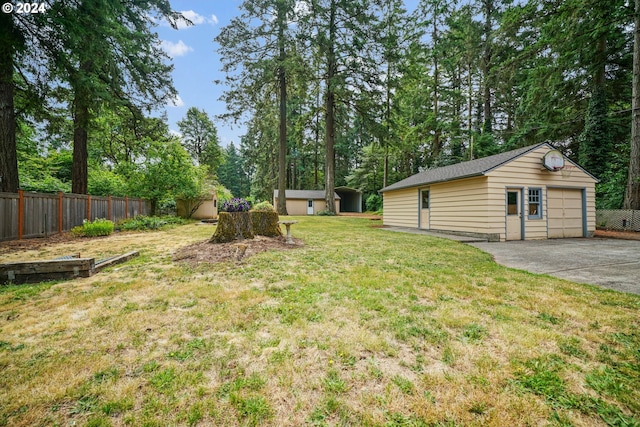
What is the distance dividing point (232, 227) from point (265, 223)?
1.09 metres

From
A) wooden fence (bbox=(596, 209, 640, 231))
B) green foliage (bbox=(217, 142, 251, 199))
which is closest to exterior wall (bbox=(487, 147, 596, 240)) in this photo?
wooden fence (bbox=(596, 209, 640, 231))

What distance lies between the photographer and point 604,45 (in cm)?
1228

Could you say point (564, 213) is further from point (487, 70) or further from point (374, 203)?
point (374, 203)

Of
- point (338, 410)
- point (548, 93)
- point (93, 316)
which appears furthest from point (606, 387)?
point (548, 93)

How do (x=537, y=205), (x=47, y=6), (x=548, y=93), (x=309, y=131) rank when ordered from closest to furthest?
1. (x=47, y=6)
2. (x=537, y=205)
3. (x=548, y=93)
4. (x=309, y=131)

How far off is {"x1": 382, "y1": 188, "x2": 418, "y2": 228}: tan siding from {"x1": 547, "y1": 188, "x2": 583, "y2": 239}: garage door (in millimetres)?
4745

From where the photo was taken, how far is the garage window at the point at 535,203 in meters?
8.65

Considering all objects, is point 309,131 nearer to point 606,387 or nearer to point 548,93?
point 548,93

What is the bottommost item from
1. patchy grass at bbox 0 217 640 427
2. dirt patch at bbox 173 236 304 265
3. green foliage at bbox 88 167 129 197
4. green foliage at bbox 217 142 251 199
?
patchy grass at bbox 0 217 640 427

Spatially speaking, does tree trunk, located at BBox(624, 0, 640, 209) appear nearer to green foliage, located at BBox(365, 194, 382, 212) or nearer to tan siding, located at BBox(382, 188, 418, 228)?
tan siding, located at BBox(382, 188, 418, 228)

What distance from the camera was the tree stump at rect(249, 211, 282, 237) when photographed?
7.52m

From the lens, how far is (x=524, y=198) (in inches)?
335

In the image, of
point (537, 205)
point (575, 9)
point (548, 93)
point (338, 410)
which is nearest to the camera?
point (338, 410)

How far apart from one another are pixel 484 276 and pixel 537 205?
6.79 m
